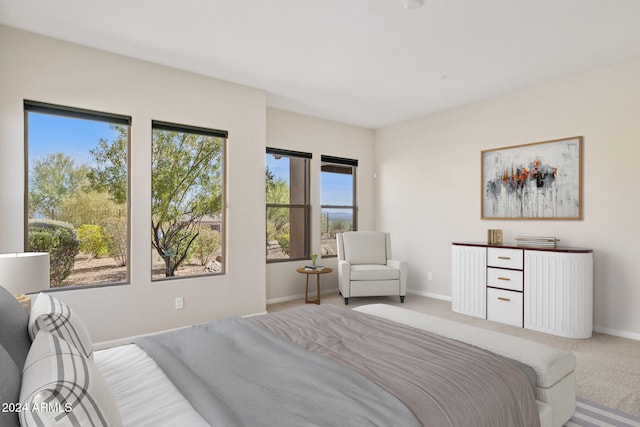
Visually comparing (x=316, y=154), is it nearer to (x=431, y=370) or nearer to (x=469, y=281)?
(x=469, y=281)

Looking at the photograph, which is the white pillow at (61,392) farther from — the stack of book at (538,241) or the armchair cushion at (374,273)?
the stack of book at (538,241)

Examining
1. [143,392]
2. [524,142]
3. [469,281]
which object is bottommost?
[469,281]

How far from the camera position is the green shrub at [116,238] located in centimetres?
343

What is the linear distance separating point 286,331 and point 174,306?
2.10m

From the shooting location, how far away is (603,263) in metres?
3.71

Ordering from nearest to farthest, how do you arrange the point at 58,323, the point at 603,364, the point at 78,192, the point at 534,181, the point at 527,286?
the point at 58,323, the point at 603,364, the point at 78,192, the point at 527,286, the point at 534,181

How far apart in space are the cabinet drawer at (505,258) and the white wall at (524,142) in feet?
1.83

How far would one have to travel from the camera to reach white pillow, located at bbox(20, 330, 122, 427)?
778 mm

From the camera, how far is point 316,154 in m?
5.53

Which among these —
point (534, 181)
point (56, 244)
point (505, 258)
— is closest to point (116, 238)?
point (56, 244)

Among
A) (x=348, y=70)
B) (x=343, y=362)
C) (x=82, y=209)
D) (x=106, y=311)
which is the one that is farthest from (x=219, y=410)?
(x=348, y=70)

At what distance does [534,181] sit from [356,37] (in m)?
2.78

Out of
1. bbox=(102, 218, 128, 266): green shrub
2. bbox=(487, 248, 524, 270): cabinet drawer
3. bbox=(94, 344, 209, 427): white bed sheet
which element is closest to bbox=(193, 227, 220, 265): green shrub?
bbox=(102, 218, 128, 266): green shrub

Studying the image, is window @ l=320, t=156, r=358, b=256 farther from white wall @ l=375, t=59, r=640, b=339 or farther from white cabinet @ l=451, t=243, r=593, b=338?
white cabinet @ l=451, t=243, r=593, b=338
